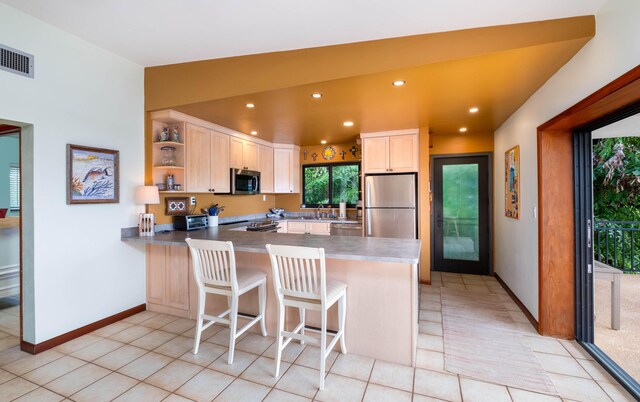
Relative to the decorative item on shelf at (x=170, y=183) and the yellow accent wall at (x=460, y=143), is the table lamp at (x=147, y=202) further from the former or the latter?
the yellow accent wall at (x=460, y=143)

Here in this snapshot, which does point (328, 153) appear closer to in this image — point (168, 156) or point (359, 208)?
point (359, 208)

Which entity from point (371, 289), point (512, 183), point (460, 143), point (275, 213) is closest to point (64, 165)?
point (371, 289)

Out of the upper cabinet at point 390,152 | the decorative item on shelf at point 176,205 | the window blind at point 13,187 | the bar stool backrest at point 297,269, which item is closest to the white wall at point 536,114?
the upper cabinet at point 390,152

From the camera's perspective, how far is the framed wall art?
3380 millimetres

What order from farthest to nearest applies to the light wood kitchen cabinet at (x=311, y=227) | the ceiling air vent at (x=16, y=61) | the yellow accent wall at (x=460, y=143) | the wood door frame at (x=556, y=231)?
the light wood kitchen cabinet at (x=311, y=227) → the yellow accent wall at (x=460, y=143) → the wood door frame at (x=556, y=231) → the ceiling air vent at (x=16, y=61)

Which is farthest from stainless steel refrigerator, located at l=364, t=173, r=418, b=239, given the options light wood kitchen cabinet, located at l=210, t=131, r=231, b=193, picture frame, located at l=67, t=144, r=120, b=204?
picture frame, located at l=67, t=144, r=120, b=204

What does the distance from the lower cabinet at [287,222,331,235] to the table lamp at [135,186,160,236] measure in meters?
2.50

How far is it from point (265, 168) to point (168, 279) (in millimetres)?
2645

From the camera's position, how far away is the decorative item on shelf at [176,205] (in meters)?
3.62

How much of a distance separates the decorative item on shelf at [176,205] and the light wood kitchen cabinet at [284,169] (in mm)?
1886

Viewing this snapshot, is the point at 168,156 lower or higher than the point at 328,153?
lower

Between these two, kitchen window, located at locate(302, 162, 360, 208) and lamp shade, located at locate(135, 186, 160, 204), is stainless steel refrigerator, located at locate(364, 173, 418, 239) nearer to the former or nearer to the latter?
kitchen window, located at locate(302, 162, 360, 208)

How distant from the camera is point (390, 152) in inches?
173

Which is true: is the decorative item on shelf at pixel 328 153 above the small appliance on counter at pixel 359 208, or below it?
above
